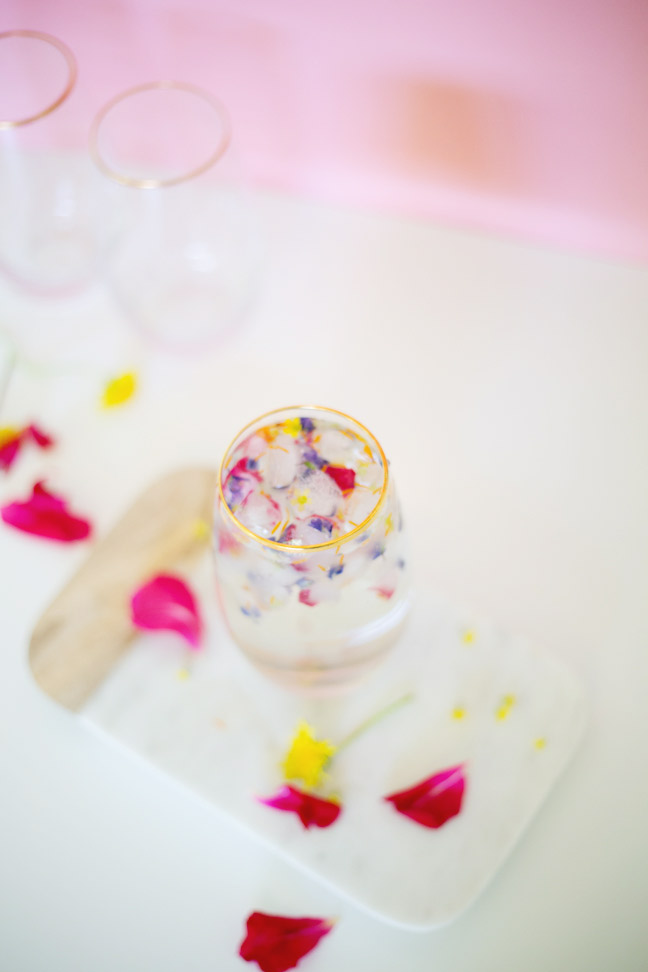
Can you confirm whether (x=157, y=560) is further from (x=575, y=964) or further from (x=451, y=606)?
(x=575, y=964)

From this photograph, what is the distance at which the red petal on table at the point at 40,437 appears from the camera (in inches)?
25.9

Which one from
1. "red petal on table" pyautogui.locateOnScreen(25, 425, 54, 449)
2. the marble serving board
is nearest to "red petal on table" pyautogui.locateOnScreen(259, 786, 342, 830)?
the marble serving board

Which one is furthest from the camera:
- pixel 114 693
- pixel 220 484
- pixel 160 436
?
pixel 160 436

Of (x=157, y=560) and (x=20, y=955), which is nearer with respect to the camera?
(x=20, y=955)

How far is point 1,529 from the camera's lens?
63cm

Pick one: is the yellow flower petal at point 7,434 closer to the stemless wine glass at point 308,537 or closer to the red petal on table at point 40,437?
the red petal on table at point 40,437

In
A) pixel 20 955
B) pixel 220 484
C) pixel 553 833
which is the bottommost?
pixel 20 955

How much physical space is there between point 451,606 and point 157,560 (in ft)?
0.66

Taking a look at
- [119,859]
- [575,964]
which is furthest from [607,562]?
[119,859]

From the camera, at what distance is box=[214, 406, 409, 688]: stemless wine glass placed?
1.40 feet

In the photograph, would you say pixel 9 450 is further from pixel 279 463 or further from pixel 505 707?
pixel 505 707

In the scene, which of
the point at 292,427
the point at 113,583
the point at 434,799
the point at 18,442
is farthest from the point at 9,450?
the point at 434,799

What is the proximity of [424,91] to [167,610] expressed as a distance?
0.43 m

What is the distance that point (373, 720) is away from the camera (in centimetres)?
53
